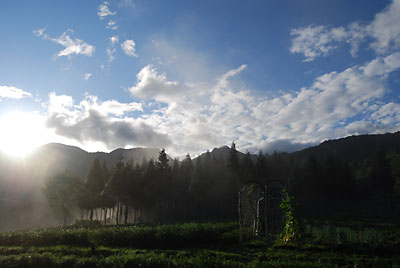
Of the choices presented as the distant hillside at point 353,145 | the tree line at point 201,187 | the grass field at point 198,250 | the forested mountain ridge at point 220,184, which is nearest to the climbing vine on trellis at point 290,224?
the grass field at point 198,250

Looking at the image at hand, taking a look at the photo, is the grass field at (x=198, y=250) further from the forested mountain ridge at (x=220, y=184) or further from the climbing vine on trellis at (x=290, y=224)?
the forested mountain ridge at (x=220, y=184)

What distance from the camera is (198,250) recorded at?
11.6 m

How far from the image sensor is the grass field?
27.8ft

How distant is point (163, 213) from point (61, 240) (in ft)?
125

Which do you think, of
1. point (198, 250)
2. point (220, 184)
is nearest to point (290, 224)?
point (198, 250)

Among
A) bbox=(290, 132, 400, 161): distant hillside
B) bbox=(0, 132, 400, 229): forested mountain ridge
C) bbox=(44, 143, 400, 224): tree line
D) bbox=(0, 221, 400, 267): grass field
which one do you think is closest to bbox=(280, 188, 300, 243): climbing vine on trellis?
bbox=(0, 221, 400, 267): grass field

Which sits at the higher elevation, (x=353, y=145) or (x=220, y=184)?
(x=353, y=145)

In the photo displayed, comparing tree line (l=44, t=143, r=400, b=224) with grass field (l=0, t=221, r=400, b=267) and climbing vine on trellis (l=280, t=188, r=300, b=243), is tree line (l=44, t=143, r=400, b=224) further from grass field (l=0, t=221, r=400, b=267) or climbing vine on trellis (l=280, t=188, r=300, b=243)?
climbing vine on trellis (l=280, t=188, r=300, b=243)

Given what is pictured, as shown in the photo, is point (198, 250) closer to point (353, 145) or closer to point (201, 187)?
point (201, 187)

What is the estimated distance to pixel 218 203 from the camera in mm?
49781

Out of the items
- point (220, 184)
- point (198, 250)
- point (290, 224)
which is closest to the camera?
point (198, 250)

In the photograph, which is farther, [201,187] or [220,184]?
[220,184]

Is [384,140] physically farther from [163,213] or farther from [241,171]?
[163,213]

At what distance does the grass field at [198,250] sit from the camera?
8.47 meters
